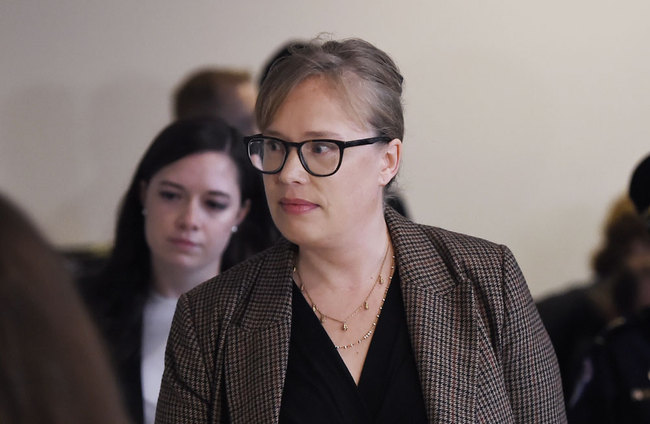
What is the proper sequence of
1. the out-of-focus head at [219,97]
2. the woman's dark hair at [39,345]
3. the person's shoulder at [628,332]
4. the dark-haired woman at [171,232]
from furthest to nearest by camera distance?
the out-of-focus head at [219,97] < the person's shoulder at [628,332] < the dark-haired woman at [171,232] < the woman's dark hair at [39,345]

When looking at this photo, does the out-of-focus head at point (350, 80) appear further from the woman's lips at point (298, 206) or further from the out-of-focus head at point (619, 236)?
the out-of-focus head at point (619, 236)

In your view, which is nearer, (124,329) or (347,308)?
(347,308)

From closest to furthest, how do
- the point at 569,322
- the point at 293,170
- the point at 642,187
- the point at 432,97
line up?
1. the point at 293,170
2. the point at 642,187
3. the point at 569,322
4. the point at 432,97

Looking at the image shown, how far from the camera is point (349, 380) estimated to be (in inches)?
71.1

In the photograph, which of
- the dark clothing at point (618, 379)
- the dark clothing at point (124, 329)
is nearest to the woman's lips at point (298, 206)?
the dark clothing at point (124, 329)

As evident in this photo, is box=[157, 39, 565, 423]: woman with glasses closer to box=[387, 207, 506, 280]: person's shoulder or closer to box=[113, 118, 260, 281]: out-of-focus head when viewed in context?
box=[387, 207, 506, 280]: person's shoulder

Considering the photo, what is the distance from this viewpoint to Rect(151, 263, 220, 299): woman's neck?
2502 mm

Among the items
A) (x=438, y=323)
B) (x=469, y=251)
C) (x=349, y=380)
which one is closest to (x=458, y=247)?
(x=469, y=251)

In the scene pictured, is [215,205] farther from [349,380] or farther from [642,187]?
[642,187]

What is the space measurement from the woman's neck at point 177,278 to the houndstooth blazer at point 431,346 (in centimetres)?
59

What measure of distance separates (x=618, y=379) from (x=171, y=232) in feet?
4.02

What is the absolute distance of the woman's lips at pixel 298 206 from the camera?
1.78 metres

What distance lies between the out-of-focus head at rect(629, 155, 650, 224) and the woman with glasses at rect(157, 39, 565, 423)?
594 millimetres

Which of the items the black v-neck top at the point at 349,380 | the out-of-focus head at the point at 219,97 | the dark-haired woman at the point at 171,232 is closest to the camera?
the black v-neck top at the point at 349,380
